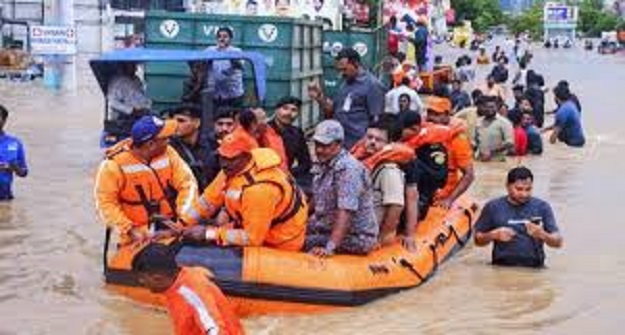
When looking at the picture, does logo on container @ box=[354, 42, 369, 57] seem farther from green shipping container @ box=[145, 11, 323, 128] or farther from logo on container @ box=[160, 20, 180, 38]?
logo on container @ box=[160, 20, 180, 38]

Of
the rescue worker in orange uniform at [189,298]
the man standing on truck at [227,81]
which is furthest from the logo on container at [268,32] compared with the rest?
the rescue worker in orange uniform at [189,298]

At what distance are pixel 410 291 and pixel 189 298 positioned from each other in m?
4.62

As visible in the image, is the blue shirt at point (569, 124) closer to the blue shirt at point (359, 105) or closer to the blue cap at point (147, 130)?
the blue shirt at point (359, 105)

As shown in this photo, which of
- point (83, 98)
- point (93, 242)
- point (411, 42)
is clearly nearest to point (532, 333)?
point (93, 242)

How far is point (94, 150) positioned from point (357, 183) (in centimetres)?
1004

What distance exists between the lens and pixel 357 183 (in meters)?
8.29

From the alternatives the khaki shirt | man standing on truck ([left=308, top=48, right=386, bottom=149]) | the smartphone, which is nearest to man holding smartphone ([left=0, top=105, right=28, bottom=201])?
man standing on truck ([left=308, top=48, right=386, bottom=149])

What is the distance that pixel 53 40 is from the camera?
2981 centimetres

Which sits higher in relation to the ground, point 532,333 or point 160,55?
point 160,55

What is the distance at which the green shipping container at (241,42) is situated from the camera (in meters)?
14.9

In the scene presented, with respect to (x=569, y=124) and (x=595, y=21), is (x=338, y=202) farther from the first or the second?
(x=595, y=21)

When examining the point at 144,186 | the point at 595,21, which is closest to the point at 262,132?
the point at 144,186

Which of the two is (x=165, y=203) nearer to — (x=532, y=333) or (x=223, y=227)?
(x=223, y=227)

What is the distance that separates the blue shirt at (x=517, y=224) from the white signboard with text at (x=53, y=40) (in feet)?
72.0
